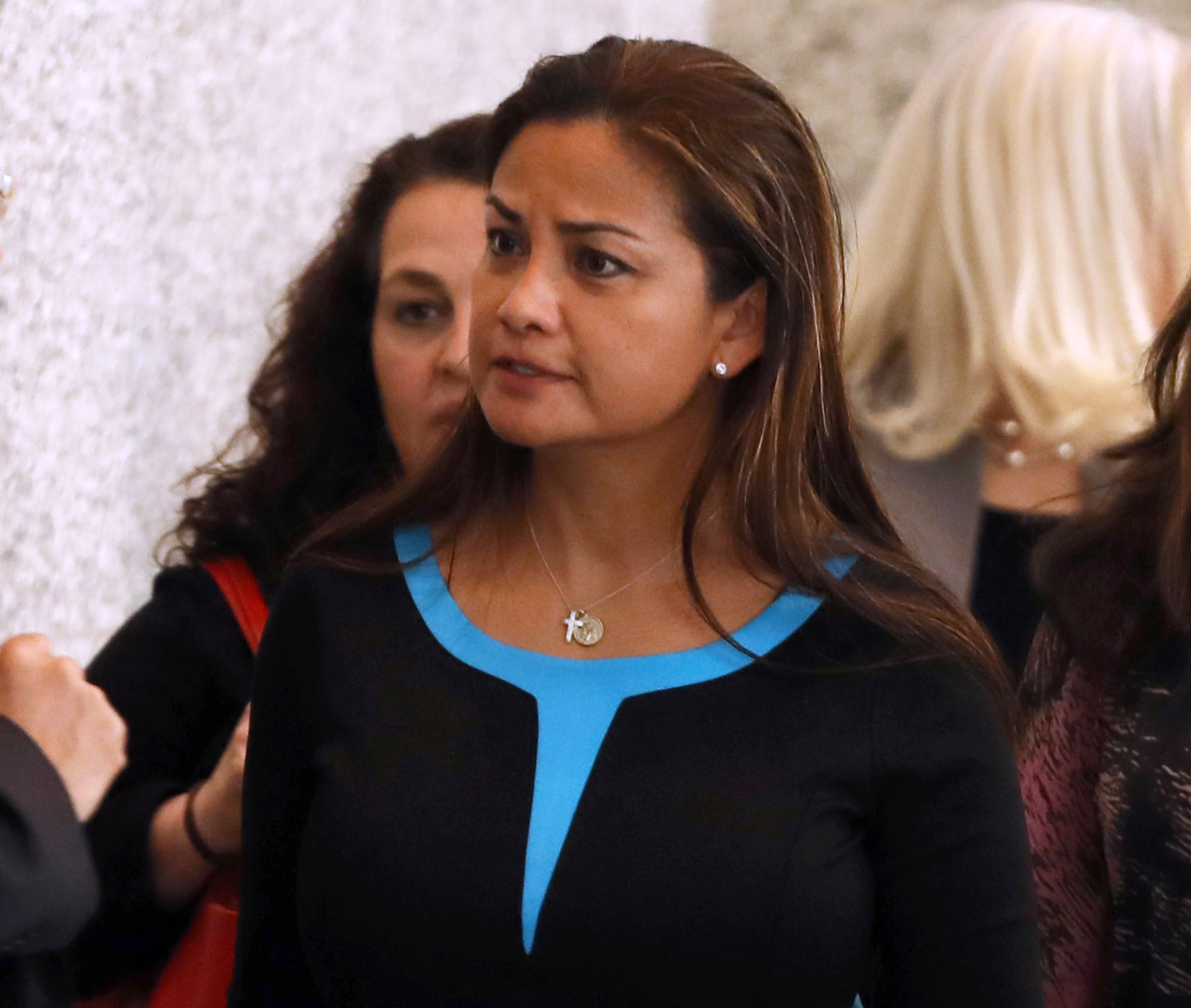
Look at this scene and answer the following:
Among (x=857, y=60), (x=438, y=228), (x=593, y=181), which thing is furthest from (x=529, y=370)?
(x=857, y=60)

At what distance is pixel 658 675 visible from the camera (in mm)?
1222

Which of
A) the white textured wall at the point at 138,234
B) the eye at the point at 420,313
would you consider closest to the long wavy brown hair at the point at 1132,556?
the eye at the point at 420,313

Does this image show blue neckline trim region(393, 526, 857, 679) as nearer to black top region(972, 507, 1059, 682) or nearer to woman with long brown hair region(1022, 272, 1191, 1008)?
woman with long brown hair region(1022, 272, 1191, 1008)

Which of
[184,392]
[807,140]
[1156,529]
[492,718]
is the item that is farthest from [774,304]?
[184,392]

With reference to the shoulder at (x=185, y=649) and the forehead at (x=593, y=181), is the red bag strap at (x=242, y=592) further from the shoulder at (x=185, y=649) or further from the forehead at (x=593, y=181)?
the forehead at (x=593, y=181)

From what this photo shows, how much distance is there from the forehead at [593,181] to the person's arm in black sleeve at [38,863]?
0.57 m

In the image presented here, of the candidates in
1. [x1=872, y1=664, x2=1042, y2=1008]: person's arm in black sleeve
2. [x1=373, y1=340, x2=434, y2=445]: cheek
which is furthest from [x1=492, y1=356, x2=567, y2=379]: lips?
[x1=373, y1=340, x2=434, y2=445]: cheek

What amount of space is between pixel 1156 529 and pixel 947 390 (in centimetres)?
56

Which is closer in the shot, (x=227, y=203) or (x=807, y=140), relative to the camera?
(x=807, y=140)

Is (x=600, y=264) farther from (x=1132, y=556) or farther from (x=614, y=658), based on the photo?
(x=1132, y=556)

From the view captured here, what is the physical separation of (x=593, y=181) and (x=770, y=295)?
19cm

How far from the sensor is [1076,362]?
76.6 inches

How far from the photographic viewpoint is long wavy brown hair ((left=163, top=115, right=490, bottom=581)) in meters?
1.77

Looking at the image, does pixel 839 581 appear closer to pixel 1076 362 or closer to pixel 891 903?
pixel 891 903
